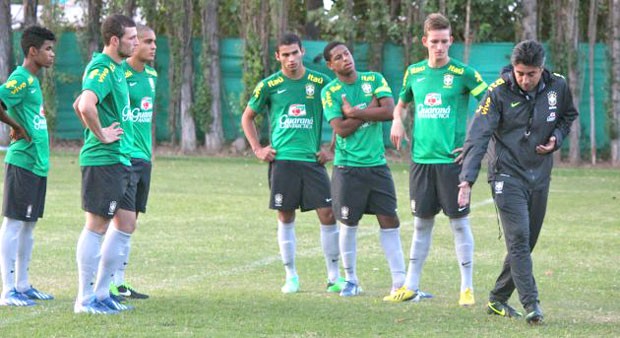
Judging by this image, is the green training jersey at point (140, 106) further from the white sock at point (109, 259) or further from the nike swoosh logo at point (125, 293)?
the nike swoosh logo at point (125, 293)

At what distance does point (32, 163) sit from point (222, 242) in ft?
13.6

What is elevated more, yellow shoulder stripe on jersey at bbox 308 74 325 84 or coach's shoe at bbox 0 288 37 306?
yellow shoulder stripe on jersey at bbox 308 74 325 84

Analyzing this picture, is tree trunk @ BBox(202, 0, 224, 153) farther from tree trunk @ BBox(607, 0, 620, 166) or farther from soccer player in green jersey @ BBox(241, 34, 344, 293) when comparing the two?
soccer player in green jersey @ BBox(241, 34, 344, 293)

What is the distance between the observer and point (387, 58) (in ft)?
92.7

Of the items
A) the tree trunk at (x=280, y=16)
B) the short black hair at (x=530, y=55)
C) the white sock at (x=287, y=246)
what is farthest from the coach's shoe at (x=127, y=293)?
the tree trunk at (x=280, y=16)

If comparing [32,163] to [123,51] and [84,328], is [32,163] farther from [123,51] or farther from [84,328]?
[84,328]

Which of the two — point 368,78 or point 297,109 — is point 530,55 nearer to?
point 368,78

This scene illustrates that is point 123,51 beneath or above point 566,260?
above

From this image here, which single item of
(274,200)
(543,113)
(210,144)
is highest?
(543,113)

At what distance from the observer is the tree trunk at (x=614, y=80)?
2591 centimetres

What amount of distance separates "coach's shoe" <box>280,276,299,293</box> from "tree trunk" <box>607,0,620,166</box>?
17.6m

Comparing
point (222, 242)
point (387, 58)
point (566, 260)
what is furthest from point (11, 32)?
point (566, 260)

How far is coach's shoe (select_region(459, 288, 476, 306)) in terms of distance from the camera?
29.8ft

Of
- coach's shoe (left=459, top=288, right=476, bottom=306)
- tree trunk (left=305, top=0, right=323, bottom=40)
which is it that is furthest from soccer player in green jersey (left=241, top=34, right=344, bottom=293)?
tree trunk (left=305, top=0, right=323, bottom=40)
